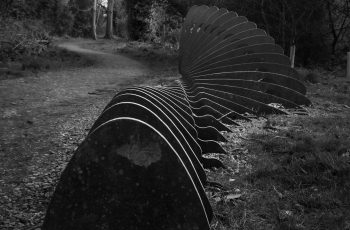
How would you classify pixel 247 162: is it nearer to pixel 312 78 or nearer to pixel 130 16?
pixel 312 78

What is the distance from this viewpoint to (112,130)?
1.88 meters

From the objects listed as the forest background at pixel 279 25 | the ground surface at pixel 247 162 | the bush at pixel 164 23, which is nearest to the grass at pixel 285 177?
the ground surface at pixel 247 162

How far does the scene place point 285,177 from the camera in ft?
11.9

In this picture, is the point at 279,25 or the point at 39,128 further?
the point at 279,25

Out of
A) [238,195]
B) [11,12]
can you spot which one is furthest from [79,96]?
[11,12]

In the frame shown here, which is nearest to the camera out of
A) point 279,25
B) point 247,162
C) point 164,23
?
point 247,162

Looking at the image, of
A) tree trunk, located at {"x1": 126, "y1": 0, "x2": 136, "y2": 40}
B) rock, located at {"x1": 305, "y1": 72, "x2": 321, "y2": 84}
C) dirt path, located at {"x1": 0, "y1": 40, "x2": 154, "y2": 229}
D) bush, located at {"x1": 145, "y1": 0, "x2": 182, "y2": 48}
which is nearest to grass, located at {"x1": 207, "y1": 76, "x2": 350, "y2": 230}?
dirt path, located at {"x1": 0, "y1": 40, "x2": 154, "y2": 229}

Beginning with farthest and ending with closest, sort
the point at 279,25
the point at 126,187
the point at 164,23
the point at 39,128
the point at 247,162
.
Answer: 1. the point at 164,23
2. the point at 279,25
3. the point at 39,128
4. the point at 247,162
5. the point at 126,187

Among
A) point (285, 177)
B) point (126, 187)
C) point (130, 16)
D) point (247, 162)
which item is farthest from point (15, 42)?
point (126, 187)

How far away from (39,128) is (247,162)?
2874 mm

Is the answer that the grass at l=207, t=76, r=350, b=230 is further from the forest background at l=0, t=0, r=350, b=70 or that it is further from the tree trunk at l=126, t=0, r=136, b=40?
the tree trunk at l=126, t=0, r=136, b=40

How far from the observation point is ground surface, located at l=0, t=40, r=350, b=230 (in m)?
2.97

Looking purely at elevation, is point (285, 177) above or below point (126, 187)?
below

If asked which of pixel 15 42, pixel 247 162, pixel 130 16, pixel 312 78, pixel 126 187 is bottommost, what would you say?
pixel 247 162
